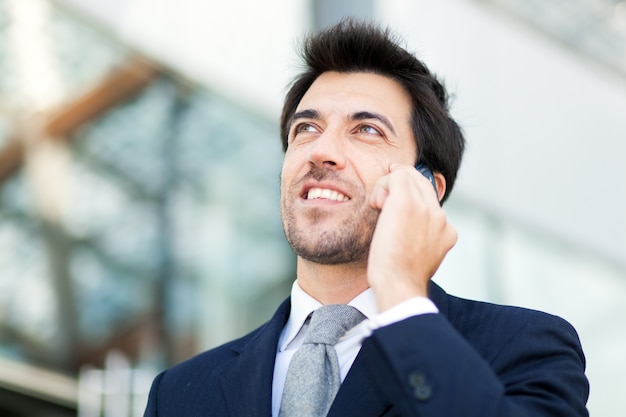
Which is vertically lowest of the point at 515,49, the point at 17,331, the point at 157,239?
the point at 17,331

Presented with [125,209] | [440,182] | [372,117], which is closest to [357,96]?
[372,117]

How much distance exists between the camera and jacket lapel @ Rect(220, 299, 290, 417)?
7.45ft

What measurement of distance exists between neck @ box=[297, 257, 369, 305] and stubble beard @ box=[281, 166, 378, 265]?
3 centimetres

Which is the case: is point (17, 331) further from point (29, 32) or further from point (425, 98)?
point (425, 98)

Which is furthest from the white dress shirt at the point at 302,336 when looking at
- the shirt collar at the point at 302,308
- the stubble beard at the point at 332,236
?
the stubble beard at the point at 332,236

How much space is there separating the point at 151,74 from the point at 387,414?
6750mm

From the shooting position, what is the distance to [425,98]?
2.92 meters

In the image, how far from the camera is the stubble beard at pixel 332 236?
8.11ft

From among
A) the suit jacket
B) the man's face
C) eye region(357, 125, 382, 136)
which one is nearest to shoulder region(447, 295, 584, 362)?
the suit jacket

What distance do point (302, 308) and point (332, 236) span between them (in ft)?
0.75

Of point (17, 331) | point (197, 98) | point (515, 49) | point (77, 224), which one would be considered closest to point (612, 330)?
point (515, 49)

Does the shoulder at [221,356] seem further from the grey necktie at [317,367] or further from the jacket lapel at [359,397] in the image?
the jacket lapel at [359,397]

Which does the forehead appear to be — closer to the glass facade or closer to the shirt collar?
the shirt collar

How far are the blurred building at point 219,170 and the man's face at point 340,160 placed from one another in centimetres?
302
